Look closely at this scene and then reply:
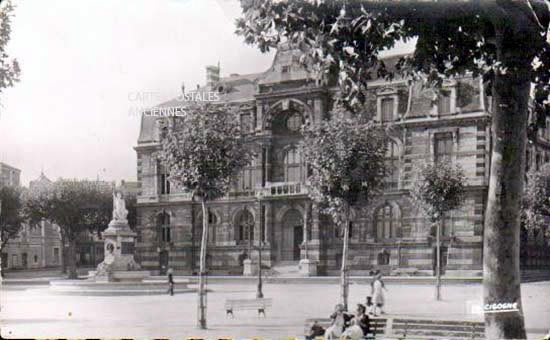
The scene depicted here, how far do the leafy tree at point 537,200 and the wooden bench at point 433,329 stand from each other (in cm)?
760

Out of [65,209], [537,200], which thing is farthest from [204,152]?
[65,209]

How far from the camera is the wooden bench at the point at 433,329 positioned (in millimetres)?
13948

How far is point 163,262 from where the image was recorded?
38.0m

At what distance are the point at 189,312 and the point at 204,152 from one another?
16.1 feet

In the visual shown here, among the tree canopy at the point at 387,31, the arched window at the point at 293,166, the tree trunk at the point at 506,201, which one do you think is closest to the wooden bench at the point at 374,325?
the tree trunk at the point at 506,201

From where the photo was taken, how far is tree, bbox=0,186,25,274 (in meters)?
19.1

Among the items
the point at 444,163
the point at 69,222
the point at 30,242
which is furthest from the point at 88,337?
the point at 69,222

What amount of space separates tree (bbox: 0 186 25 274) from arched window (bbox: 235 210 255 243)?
55.4 ft

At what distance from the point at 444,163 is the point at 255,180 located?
14110mm

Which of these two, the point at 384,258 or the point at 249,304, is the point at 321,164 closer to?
the point at 249,304

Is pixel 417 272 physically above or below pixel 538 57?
below

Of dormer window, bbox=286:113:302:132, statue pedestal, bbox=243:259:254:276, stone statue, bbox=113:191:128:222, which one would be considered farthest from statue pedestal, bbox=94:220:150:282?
dormer window, bbox=286:113:302:132

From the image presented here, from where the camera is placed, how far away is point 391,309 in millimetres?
21516

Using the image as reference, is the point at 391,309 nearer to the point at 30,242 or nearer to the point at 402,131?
the point at 402,131
